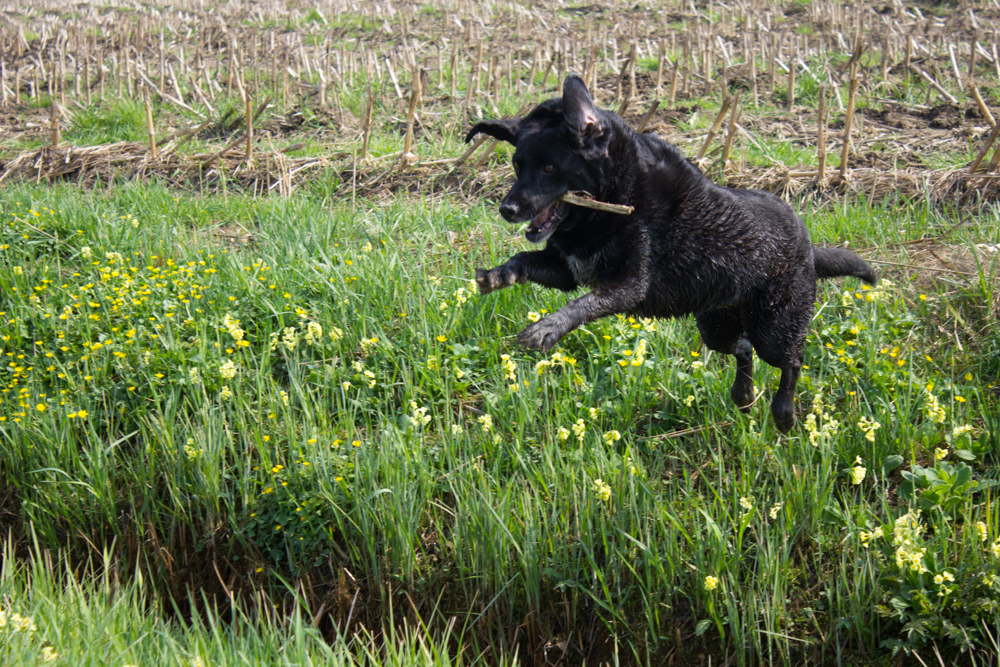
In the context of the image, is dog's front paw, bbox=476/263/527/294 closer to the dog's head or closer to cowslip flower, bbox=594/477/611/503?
the dog's head

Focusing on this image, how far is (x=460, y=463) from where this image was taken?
3.71 metres

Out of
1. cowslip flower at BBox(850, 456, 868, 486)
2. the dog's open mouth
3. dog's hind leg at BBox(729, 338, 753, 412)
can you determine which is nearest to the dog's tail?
dog's hind leg at BBox(729, 338, 753, 412)

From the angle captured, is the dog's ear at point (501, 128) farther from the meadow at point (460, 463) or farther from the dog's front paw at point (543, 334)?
the meadow at point (460, 463)

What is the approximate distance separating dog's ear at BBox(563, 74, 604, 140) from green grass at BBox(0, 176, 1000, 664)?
1579 millimetres

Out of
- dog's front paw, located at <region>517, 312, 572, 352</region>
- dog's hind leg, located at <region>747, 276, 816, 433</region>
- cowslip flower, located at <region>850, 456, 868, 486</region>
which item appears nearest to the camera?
dog's front paw, located at <region>517, 312, 572, 352</region>

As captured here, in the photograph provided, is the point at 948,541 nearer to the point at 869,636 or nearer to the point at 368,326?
the point at 869,636

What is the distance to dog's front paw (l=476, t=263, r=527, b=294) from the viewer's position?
8.08 ft

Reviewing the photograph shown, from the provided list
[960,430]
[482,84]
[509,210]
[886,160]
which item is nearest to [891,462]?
[960,430]

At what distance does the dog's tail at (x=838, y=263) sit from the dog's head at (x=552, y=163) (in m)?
1.14

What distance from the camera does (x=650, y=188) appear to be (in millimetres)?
2787

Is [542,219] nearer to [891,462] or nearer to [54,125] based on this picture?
[891,462]

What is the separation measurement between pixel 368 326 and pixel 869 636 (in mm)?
2970

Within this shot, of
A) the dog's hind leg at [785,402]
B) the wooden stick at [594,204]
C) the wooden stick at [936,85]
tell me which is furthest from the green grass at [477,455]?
the wooden stick at [936,85]

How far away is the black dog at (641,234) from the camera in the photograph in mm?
2566
